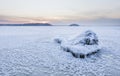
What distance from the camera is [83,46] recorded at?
10633mm

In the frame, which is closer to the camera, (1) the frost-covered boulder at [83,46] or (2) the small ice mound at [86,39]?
(1) the frost-covered boulder at [83,46]

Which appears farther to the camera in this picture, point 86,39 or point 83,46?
point 86,39

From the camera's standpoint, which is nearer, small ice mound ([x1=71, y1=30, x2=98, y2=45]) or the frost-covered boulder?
the frost-covered boulder

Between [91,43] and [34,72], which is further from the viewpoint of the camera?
[91,43]

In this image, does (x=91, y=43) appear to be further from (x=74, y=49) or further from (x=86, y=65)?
(x=86, y=65)

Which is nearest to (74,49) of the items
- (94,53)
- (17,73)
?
(94,53)

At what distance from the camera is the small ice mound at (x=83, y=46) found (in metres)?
9.37

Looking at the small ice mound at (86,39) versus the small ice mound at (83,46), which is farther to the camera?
the small ice mound at (86,39)

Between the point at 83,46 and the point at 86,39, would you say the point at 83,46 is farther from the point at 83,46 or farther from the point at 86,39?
the point at 86,39

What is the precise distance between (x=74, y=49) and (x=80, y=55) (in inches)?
36.0

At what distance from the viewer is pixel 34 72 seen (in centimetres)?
646

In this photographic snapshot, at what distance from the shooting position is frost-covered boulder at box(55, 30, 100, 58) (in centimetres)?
937

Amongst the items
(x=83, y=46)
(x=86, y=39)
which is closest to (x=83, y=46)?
(x=83, y=46)

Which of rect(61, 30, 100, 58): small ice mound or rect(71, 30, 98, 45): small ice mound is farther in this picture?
rect(71, 30, 98, 45): small ice mound
